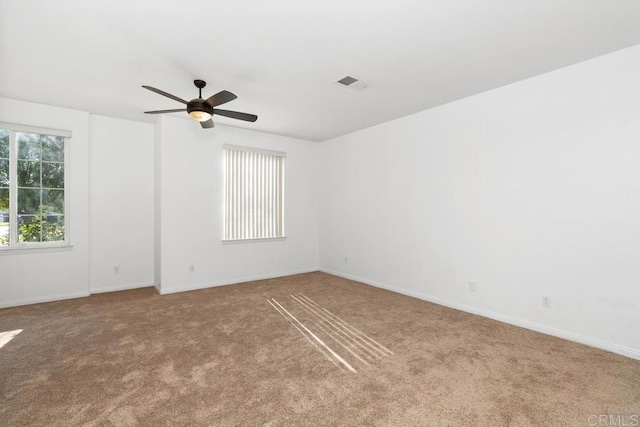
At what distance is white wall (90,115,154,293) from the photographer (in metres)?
4.76

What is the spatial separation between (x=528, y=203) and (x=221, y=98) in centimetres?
348

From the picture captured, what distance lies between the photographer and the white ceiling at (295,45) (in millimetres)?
2268

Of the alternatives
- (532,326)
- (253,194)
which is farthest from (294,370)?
(253,194)

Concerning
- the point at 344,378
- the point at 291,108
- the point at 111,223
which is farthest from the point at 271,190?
the point at 344,378

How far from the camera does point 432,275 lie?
4.41 meters

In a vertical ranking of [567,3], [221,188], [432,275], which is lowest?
[432,275]

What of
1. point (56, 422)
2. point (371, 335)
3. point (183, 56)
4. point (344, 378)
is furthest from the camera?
point (371, 335)

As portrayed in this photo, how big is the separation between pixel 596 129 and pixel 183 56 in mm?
4054

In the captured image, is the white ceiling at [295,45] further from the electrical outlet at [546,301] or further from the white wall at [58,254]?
the electrical outlet at [546,301]

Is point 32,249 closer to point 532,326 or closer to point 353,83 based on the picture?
point 353,83

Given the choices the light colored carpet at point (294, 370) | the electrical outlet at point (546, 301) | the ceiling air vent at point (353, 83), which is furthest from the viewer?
the ceiling air vent at point (353, 83)

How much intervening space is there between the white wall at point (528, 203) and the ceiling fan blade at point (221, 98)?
2.92 m

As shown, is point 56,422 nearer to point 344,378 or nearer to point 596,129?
point 344,378

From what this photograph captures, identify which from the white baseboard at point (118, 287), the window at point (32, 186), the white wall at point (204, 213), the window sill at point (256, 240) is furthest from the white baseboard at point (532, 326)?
the window at point (32, 186)
